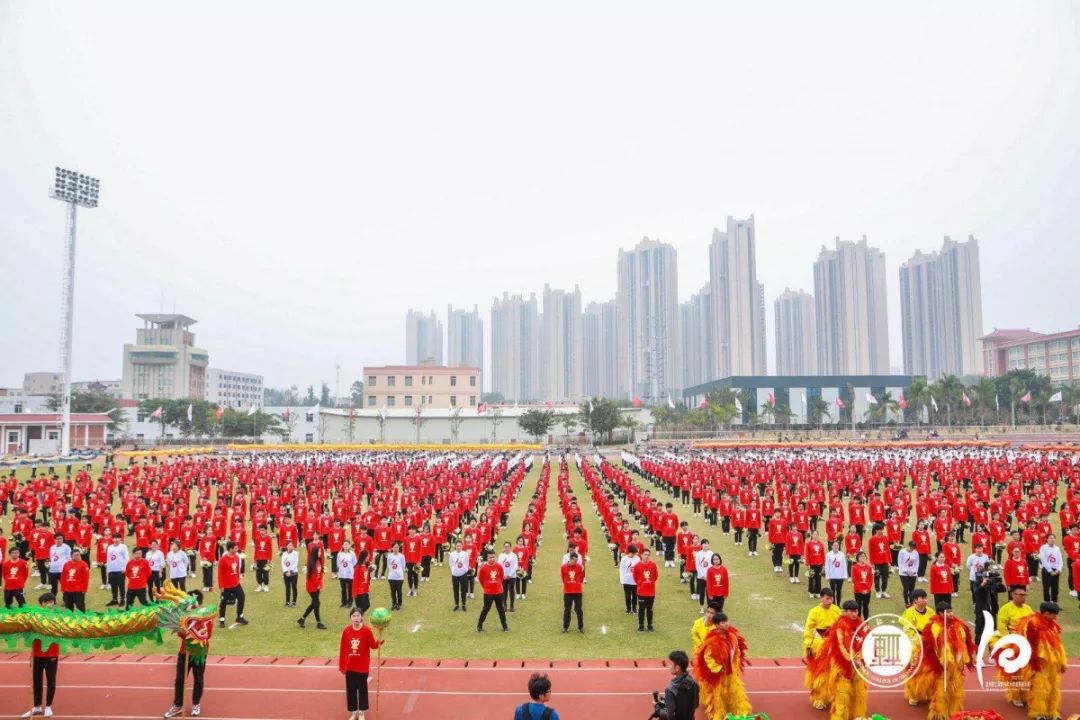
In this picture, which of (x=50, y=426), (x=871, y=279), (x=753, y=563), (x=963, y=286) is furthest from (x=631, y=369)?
(x=753, y=563)

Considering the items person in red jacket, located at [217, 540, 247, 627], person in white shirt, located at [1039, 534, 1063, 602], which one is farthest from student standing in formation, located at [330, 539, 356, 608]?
person in white shirt, located at [1039, 534, 1063, 602]

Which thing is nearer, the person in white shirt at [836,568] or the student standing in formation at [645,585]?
the student standing in formation at [645,585]

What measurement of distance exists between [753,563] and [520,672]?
26.9ft

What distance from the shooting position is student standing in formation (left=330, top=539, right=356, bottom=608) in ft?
37.0

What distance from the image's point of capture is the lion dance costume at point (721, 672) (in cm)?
655

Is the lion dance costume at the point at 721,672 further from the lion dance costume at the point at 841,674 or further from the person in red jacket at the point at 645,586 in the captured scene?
the person in red jacket at the point at 645,586

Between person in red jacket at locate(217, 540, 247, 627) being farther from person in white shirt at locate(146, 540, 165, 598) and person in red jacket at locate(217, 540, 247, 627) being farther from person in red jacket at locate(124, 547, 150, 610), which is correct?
person in white shirt at locate(146, 540, 165, 598)

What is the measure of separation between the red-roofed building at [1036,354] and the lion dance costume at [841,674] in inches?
3456

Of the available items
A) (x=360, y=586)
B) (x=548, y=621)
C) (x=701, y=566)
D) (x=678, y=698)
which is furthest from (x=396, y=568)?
(x=678, y=698)

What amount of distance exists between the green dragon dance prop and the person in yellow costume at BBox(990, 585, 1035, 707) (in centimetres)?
820

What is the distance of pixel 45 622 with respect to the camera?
689 centimetres

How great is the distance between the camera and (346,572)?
11.3 m

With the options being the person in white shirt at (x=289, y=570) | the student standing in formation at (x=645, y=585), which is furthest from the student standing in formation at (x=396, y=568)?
the student standing in formation at (x=645, y=585)

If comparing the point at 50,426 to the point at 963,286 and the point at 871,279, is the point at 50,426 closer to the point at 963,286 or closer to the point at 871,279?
the point at 871,279
